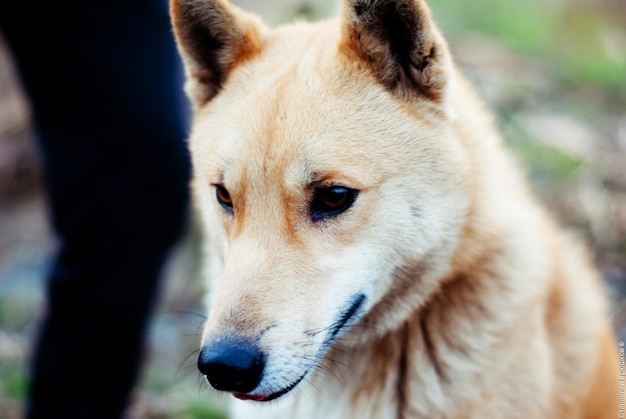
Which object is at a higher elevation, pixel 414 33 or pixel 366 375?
pixel 414 33

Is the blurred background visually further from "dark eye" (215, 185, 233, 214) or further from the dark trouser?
"dark eye" (215, 185, 233, 214)

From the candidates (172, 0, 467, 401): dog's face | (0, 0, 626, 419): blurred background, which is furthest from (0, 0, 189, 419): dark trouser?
(0, 0, 626, 419): blurred background

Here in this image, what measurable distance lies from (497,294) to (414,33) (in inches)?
44.5

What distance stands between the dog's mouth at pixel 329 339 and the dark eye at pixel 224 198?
24.9 inches

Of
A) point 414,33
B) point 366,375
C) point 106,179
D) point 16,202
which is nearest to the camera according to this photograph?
point 414,33

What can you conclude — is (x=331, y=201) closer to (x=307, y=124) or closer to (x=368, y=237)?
(x=368, y=237)

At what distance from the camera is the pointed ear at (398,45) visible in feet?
8.27

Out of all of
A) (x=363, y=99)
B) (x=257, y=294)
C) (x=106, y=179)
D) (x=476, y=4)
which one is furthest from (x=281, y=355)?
(x=476, y=4)

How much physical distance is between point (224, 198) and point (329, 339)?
0.71 metres

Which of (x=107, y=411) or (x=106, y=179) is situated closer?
(x=106, y=179)

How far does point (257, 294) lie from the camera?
238 centimetres

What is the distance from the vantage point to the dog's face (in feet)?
7.77

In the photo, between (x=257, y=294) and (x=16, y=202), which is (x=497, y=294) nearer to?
(x=257, y=294)

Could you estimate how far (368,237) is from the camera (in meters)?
2.54
